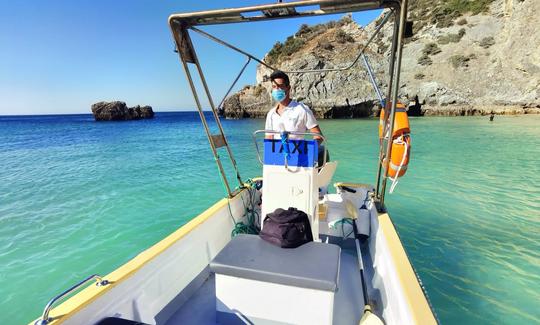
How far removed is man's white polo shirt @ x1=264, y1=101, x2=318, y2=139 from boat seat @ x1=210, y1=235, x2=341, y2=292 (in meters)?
1.40

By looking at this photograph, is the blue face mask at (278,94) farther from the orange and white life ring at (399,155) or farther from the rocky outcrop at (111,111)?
the rocky outcrop at (111,111)

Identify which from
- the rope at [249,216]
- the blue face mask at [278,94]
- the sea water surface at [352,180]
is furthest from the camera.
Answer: the sea water surface at [352,180]

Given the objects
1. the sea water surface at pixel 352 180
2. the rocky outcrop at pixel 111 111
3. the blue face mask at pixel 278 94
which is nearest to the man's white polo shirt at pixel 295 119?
the blue face mask at pixel 278 94

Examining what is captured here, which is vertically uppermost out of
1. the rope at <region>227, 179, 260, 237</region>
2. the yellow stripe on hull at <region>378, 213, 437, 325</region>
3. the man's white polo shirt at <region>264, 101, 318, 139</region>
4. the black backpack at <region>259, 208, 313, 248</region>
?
the man's white polo shirt at <region>264, 101, 318, 139</region>

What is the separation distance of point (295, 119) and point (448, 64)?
138 feet

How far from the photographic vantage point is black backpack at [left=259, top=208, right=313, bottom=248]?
2145 mm

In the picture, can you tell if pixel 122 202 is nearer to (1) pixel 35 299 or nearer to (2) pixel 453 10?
(1) pixel 35 299

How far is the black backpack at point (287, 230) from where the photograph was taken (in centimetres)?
214

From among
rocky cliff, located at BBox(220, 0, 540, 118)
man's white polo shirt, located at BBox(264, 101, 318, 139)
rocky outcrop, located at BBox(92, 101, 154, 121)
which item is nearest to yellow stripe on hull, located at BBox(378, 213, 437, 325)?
man's white polo shirt, located at BBox(264, 101, 318, 139)

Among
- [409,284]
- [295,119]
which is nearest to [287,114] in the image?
[295,119]

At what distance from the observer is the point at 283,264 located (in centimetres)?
193

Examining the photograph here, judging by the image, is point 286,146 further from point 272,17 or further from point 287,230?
point 272,17

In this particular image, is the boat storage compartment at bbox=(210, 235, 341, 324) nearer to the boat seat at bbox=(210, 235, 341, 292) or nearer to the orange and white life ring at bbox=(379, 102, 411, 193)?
the boat seat at bbox=(210, 235, 341, 292)

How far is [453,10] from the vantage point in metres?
41.2
